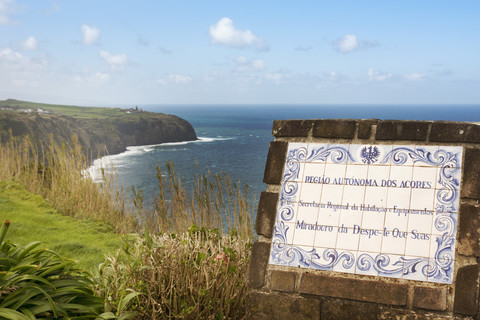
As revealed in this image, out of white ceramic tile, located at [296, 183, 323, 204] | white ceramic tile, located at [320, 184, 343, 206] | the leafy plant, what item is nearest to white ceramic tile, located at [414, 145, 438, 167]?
white ceramic tile, located at [320, 184, 343, 206]

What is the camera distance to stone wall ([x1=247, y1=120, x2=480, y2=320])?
2717mm

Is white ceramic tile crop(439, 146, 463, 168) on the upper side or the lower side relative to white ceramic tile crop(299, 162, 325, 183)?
upper

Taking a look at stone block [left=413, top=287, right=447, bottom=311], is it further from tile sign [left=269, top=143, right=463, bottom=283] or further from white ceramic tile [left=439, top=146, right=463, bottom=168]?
white ceramic tile [left=439, top=146, right=463, bottom=168]

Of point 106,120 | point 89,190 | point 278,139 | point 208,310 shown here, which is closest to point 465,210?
point 278,139

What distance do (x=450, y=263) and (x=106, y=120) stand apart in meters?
34.1

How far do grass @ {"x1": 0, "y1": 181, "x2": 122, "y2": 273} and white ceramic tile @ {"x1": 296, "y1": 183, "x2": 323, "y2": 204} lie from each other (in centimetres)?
271

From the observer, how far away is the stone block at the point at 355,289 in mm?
2758

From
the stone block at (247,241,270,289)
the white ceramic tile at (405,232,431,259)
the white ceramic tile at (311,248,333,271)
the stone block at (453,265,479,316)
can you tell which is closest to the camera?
the stone block at (453,265,479,316)

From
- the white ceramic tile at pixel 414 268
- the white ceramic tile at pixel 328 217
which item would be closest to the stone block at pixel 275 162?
the white ceramic tile at pixel 328 217

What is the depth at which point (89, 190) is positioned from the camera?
8.27 metres

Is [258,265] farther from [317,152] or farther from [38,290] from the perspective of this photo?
[38,290]

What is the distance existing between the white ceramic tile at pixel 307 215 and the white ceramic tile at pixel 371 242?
307mm

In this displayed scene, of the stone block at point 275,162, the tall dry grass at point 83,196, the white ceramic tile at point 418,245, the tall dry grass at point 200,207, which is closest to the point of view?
the white ceramic tile at point 418,245

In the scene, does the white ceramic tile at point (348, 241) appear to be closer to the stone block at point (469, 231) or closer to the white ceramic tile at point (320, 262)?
the white ceramic tile at point (320, 262)
